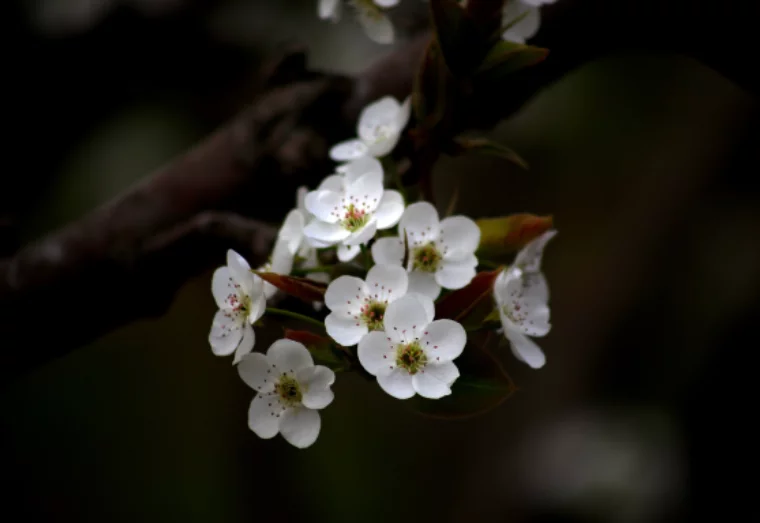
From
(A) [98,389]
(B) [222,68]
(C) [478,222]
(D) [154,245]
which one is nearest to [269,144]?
(D) [154,245]

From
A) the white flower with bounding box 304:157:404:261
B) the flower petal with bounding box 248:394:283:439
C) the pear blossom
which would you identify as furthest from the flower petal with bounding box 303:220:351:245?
the pear blossom

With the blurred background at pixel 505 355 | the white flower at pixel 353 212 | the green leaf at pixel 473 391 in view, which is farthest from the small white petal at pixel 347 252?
the blurred background at pixel 505 355

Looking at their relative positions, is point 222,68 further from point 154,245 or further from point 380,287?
point 380,287

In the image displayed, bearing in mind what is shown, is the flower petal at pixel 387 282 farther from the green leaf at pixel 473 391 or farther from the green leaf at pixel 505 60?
the green leaf at pixel 505 60

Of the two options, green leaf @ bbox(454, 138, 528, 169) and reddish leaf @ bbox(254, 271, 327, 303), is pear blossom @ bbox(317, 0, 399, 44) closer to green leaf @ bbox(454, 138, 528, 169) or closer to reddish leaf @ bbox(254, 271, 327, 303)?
green leaf @ bbox(454, 138, 528, 169)

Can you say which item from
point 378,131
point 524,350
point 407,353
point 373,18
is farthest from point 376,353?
point 373,18
